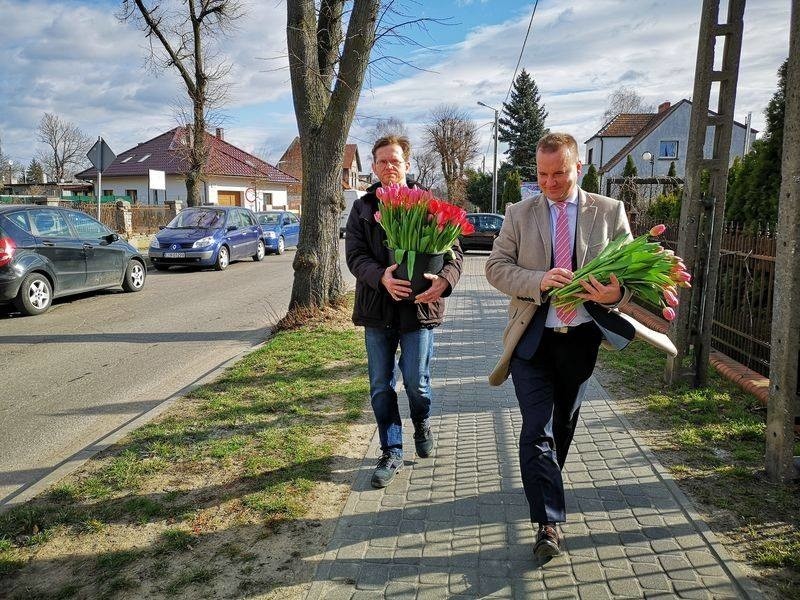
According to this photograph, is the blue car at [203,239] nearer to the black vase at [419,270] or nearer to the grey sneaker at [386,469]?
the grey sneaker at [386,469]

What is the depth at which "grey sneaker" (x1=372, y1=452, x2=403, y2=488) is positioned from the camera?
149 inches

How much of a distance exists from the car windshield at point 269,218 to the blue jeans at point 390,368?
2203 cm

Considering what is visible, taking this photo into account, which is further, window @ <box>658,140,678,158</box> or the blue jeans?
window @ <box>658,140,678,158</box>

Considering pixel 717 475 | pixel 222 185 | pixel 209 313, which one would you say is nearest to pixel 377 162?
pixel 717 475

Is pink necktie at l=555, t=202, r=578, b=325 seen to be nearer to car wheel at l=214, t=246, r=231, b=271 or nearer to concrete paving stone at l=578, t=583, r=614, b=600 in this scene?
concrete paving stone at l=578, t=583, r=614, b=600

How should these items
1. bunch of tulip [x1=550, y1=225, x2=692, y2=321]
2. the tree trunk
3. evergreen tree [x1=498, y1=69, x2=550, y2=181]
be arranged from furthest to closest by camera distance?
evergreen tree [x1=498, y1=69, x2=550, y2=181]
the tree trunk
bunch of tulip [x1=550, y1=225, x2=692, y2=321]

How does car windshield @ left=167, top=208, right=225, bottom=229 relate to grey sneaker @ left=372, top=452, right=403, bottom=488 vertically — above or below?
above

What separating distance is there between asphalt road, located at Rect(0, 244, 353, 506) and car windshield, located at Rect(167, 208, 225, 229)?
14.5ft

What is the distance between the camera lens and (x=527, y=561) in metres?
2.97

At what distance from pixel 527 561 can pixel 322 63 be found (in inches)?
326

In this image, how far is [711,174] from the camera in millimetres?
5688

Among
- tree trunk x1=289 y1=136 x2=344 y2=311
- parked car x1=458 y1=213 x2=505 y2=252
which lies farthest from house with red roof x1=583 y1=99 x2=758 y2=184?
tree trunk x1=289 y1=136 x2=344 y2=311

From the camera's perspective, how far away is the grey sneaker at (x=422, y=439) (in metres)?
4.19

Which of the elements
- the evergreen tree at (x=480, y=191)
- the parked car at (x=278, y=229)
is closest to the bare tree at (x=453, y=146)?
the evergreen tree at (x=480, y=191)
